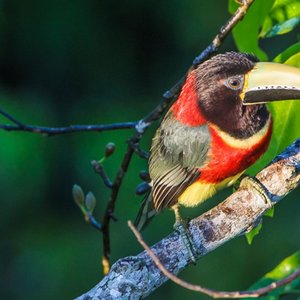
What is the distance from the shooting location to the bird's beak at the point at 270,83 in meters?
2.53

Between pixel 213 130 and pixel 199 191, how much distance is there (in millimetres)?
182

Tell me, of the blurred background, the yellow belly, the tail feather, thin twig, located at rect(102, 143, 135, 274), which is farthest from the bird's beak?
the blurred background

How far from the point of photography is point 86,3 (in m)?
5.91

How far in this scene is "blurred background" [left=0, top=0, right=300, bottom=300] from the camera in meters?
5.30

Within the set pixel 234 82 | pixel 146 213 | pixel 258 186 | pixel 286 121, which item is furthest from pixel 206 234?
pixel 146 213

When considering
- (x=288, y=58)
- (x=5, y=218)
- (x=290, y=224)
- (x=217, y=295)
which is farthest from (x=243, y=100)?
(x=5, y=218)

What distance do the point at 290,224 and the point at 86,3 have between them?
1772 millimetres

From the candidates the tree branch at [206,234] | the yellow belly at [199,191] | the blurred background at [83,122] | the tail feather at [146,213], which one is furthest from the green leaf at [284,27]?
the blurred background at [83,122]

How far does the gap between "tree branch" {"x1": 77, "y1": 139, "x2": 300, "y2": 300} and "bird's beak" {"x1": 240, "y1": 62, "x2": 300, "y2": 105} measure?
145mm

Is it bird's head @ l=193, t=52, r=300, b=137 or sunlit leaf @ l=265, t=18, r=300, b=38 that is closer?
sunlit leaf @ l=265, t=18, r=300, b=38

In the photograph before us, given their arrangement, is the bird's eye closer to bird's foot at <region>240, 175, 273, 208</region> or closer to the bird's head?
the bird's head

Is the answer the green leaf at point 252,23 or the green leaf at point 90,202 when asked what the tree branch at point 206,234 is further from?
the green leaf at point 90,202

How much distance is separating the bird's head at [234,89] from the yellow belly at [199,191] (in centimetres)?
15

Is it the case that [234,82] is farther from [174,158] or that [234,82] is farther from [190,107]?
[174,158]
